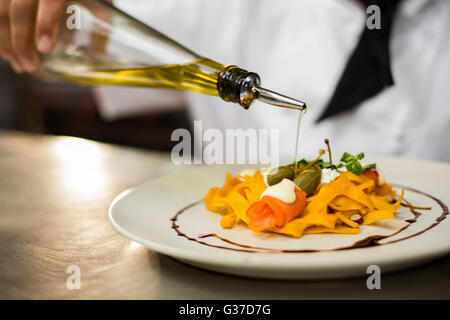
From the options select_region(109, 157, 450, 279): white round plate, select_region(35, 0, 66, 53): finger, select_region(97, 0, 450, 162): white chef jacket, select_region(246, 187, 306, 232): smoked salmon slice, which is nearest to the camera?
select_region(109, 157, 450, 279): white round plate

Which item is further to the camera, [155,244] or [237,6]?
[237,6]

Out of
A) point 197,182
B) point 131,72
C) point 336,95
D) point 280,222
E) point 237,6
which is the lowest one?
point 280,222

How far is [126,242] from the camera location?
762mm

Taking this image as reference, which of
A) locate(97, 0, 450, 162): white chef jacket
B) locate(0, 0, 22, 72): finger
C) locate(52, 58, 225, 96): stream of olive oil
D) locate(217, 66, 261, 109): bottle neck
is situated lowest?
locate(217, 66, 261, 109): bottle neck

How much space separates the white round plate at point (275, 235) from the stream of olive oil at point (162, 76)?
19cm

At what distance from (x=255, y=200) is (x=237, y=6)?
1.45 meters

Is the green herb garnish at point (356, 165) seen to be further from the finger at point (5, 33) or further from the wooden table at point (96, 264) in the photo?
the finger at point (5, 33)

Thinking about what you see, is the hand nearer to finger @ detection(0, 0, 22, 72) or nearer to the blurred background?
finger @ detection(0, 0, 22, 72)

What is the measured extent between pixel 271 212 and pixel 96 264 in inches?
10.0

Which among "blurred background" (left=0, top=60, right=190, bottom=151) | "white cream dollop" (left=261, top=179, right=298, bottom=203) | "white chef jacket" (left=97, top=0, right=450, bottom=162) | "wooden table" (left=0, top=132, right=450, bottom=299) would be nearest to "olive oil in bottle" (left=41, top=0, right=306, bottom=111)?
"white cream dollop" (left=261, top=179, right=298, bottom=203)

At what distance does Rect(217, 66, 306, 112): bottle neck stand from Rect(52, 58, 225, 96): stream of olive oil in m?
0.06

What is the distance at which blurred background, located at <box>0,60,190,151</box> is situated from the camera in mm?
3449
